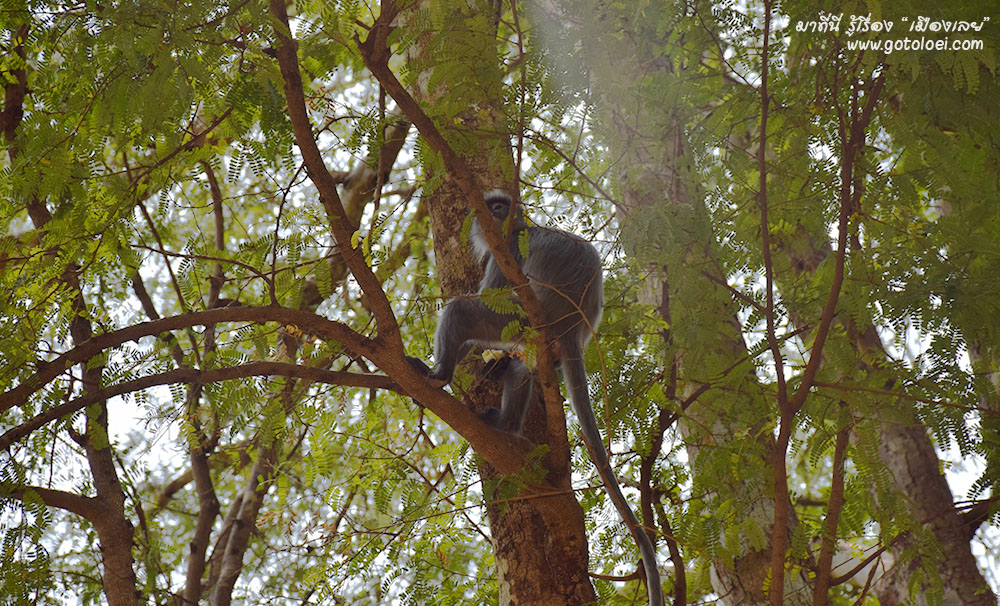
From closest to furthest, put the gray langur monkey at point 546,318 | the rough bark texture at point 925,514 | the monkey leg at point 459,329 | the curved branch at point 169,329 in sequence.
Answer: the curved branch at point 169,329, the gray langur monkey at point 546,318, the monkey leg at point 459,329, the rough bark texture at point 925,514

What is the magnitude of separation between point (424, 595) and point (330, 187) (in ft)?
7.04

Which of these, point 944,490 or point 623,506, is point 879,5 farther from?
point 944,490

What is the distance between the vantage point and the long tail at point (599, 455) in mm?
3180

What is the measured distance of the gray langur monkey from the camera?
12.2ft

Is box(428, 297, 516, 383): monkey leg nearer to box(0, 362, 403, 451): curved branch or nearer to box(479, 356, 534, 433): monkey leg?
box(479, 356, 534, 433): monkey leg

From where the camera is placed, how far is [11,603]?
3270 millimetres

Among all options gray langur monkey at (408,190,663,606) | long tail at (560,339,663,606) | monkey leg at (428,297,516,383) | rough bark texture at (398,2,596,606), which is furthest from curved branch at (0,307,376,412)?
long tail at (560,339,663,606)

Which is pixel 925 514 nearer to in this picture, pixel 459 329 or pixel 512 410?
pixel 512 410

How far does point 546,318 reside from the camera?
4.19 meters

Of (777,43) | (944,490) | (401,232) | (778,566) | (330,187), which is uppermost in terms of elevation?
(401,232)

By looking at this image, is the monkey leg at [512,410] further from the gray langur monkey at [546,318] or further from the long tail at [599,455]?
the long tail at [599,455]

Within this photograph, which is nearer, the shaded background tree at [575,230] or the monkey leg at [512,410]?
the shaded background tree at [575,230]

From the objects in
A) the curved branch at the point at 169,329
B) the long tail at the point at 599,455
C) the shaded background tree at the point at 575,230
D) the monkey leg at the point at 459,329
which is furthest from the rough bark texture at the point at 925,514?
the curved branch at the point at 169,329

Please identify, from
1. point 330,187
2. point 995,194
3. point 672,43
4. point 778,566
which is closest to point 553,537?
point 778,566
